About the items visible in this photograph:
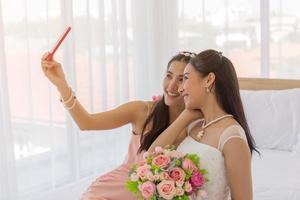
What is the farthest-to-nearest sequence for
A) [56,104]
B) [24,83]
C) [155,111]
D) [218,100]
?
1. [56,104]
2. [24,83]
3. [155,111]
4. [218,100]

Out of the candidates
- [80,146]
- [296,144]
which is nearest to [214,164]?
[296,144]

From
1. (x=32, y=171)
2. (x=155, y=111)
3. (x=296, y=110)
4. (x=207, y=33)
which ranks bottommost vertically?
(x=32, y=171)

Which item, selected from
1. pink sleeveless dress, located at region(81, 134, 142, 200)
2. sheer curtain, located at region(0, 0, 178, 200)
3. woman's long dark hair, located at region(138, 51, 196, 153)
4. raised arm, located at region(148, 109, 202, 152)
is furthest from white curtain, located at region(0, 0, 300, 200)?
raised arm, located at region(148, 109, 202, 152)

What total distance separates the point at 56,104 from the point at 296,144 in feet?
4.98

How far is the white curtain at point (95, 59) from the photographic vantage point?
2889 millimetres

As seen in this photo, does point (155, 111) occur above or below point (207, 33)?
below

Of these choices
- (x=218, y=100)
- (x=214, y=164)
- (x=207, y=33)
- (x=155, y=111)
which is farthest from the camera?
(x=207, y=33)

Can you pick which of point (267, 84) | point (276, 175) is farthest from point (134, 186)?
point (267, 84)

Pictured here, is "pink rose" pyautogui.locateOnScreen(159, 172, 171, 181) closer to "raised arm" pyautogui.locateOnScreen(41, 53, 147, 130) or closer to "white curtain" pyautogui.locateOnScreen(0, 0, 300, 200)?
"raised arm" pyautogui.locateOnScreen(41, 53, 147, 130)

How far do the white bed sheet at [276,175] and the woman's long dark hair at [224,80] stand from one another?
696 millimetres

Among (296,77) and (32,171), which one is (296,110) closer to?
(296,77)

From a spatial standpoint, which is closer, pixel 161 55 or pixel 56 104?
pixel 56 104

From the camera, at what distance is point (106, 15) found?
141 inches

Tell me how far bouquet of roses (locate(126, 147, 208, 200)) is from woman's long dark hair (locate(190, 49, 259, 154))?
0.26m
